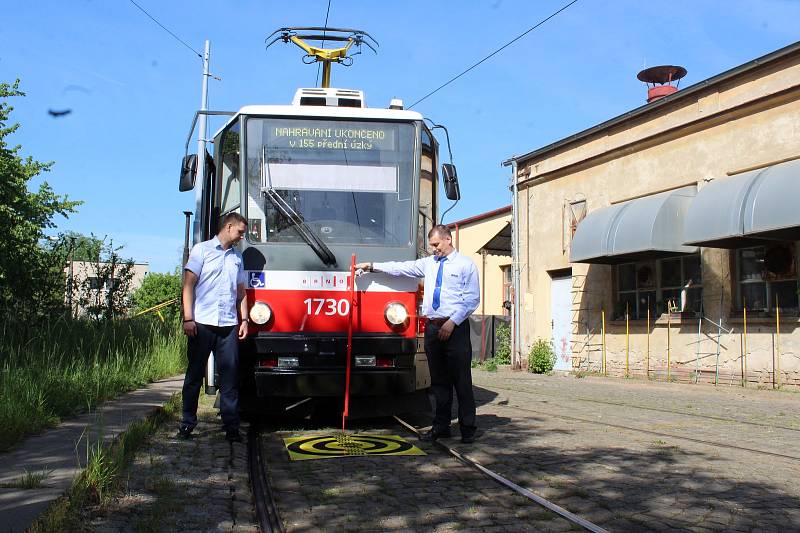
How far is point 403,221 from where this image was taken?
25.1ft

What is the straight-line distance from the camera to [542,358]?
21.1m

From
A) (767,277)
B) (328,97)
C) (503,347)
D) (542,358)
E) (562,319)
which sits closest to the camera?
(328,97)

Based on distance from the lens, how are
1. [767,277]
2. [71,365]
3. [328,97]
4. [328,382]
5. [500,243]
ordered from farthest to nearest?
1. [500,243]
2. [767,277]
3. [71,365]
4. [328,97]
5. [328,382]

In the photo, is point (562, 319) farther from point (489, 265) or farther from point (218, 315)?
point (218, 315)

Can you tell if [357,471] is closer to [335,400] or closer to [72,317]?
[335,400]

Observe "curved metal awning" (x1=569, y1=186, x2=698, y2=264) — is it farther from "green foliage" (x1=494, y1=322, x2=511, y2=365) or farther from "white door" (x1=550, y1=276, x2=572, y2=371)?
"green foliage" (x1=494, y1=322, x2=511, y2=365)

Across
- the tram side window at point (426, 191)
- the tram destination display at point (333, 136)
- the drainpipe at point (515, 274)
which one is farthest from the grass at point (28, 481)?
the drainpipe at point (515, 274)

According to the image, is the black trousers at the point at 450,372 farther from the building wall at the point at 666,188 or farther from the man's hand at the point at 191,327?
the building wall at the point at 666,188

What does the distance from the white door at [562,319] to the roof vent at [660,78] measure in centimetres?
602

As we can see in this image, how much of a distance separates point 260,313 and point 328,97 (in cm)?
262

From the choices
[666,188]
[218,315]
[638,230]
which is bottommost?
[218,315]

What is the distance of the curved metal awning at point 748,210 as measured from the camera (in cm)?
1273

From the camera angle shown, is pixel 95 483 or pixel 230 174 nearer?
pixel 95 483

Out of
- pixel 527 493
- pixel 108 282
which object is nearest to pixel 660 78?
pixel 108 282
